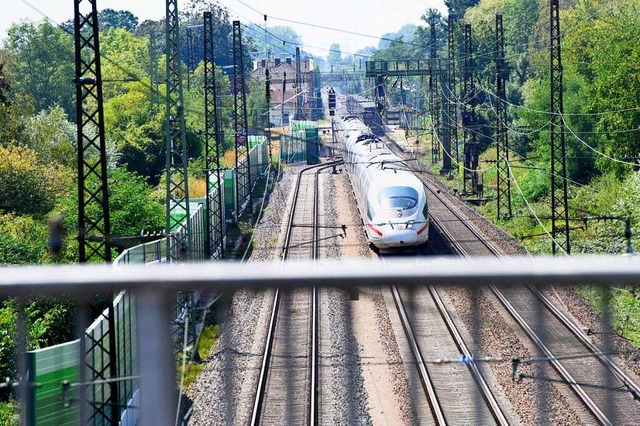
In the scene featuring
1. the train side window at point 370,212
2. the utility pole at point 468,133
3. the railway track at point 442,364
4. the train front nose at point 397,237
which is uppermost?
the utility pole at point 468,133

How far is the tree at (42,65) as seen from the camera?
54.6 m

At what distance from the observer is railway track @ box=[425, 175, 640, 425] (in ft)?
7.54

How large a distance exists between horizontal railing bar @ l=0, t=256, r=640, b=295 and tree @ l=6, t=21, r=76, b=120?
52.7 meters

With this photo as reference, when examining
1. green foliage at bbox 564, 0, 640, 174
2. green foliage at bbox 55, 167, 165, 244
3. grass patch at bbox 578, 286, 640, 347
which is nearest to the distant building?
green foliage at bbox 564, 0, 640, 174

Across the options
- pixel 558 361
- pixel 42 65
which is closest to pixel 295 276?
pixel 558 361

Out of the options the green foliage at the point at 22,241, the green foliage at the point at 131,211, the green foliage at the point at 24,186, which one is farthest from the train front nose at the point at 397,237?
the green foliage at the point at 24,186

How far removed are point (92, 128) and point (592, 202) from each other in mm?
20765

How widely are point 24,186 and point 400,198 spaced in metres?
12.8

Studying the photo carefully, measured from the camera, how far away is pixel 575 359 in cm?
235

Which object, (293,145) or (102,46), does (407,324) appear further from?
(102,46)

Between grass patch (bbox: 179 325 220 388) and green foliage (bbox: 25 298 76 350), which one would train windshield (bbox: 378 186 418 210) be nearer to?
green foliage (bbox: 25 298 76 350)

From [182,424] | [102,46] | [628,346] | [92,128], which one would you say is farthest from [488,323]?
[102,46]

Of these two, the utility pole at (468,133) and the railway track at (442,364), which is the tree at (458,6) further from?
the railway track at (442,364)

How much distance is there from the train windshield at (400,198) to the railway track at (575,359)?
59.8ft
